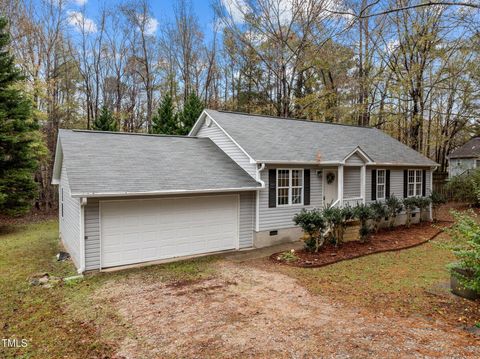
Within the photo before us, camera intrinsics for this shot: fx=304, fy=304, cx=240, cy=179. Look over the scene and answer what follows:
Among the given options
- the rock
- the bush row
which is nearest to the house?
the rock

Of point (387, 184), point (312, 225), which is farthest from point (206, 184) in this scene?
point (387, 184)

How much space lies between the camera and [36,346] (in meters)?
4.48

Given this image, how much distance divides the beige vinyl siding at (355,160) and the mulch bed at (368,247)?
2899mm

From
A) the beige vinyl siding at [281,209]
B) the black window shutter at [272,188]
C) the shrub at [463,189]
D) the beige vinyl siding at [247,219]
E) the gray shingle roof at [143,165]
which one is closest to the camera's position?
the gray shingle roof at [143,165]

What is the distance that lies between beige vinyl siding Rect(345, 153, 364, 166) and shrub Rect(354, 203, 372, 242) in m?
1.92

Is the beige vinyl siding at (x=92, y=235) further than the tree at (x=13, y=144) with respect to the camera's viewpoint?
No

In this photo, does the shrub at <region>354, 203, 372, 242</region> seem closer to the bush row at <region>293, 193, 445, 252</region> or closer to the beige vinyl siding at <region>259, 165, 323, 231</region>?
the bush row at <region>293, 193, 445, 252</region>

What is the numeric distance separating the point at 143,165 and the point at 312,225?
18.0ft

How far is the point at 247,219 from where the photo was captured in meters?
10.3

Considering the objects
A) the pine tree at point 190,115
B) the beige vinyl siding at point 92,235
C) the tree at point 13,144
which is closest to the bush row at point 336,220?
the beige vinyl siding at point 92,235

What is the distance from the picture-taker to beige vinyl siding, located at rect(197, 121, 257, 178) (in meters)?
10.6

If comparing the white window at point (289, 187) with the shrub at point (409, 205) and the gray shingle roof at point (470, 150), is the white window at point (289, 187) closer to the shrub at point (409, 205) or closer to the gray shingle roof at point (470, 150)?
the shrub at point (409, 205)

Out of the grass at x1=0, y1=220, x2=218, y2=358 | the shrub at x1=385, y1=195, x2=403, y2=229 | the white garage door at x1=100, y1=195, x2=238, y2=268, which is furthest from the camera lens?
the shrub at x1=385, y1=195, x2=403, y2=229

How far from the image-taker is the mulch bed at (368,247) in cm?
871
